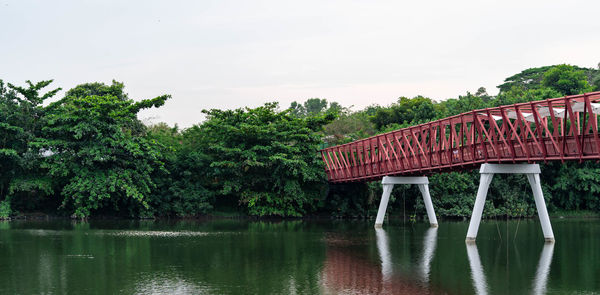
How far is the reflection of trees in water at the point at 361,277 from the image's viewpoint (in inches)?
805

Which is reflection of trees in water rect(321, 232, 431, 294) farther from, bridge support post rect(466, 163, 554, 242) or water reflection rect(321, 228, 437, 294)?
bridge support post rect(466, 163, 554, 242)

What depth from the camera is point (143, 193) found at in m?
50.9

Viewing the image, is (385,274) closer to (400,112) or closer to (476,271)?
(476,271)

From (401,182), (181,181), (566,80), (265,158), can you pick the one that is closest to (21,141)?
(181,181)

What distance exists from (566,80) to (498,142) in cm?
4371

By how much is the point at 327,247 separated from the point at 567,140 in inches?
491

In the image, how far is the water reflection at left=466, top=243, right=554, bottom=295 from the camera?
20.7 meters

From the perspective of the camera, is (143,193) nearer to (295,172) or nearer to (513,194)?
(295,172)

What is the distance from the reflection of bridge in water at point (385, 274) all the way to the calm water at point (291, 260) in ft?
0.12

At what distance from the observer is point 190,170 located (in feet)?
179

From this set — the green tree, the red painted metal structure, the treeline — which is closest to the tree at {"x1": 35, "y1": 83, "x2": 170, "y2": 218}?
the treeline

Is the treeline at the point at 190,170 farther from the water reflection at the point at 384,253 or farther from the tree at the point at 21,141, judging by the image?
the water reflection at the point at 384,253

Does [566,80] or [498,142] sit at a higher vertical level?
[566,80]

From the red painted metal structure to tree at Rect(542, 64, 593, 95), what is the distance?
3432 cm
